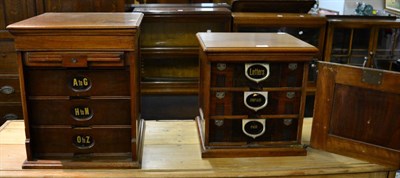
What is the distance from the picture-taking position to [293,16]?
2539 mm

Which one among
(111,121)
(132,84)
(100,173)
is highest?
(132,84)

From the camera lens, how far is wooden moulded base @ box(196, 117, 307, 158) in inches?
56.6

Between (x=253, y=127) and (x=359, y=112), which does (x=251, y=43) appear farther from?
(x=359, y=112)

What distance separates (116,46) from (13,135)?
27.2 inches

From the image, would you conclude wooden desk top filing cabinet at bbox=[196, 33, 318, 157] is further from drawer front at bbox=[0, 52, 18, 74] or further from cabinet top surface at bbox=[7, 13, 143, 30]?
drawer front at bbox=[0, 52, 18, 74]

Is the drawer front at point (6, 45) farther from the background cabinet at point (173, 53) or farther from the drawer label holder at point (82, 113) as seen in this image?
the drawer label holder at point (82, 113)

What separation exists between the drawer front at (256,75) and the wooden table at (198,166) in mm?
283

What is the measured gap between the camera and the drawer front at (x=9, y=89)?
2.63 metres

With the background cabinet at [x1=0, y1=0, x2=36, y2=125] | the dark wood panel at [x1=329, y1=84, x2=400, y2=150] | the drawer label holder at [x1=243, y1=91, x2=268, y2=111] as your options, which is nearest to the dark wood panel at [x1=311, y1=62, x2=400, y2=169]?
the dark wood panel at [x1=329, y1=84, x2=400, y2=150]

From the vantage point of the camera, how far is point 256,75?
137 centimetres

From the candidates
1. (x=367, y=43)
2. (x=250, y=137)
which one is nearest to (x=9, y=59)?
(x=250, y=137)

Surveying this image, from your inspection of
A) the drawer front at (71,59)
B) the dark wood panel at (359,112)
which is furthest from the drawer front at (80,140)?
the dark wood panel at (359,112)

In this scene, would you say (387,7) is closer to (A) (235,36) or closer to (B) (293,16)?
(B) (293,16)

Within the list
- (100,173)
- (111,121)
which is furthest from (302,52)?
(100,173)
